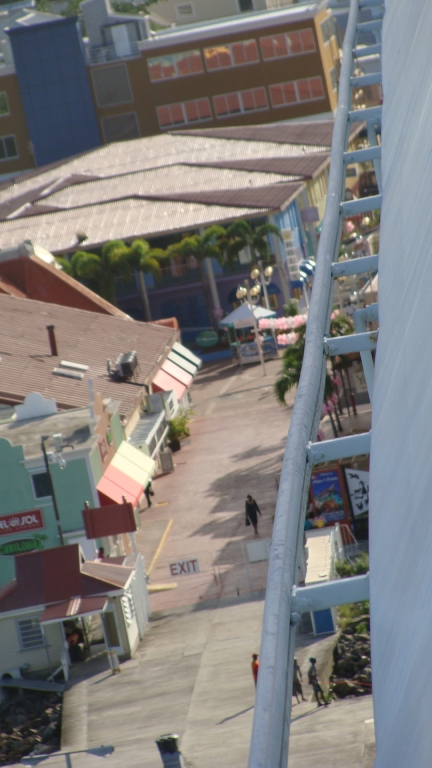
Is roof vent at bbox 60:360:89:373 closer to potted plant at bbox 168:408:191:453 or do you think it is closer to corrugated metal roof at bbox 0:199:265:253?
potted plant at bbox 168:408:191:453

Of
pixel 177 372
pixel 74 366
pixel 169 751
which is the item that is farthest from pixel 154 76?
pixel 169 751

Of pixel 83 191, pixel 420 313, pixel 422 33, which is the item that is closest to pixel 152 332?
pixel 83 191

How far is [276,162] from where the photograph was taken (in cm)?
7388

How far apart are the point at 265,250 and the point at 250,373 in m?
8.85

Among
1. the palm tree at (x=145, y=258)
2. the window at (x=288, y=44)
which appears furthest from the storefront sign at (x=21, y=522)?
the window at (x=288, y=44)

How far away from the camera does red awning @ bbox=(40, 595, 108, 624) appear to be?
28.8 metres

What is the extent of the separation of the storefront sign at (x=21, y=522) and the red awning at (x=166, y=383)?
14113mm

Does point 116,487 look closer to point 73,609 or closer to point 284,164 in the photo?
point 73,609

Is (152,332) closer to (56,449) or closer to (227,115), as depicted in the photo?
(56,449)

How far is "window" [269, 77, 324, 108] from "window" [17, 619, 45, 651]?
66900mm

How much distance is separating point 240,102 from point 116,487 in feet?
207

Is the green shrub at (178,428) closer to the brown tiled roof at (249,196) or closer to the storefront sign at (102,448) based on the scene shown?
the storefront sign at (102,448)

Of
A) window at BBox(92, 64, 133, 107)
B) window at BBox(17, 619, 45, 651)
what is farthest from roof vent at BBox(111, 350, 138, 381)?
window at BBox(92, 64, 133, 107)

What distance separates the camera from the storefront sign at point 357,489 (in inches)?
1248
